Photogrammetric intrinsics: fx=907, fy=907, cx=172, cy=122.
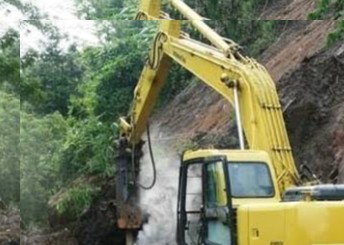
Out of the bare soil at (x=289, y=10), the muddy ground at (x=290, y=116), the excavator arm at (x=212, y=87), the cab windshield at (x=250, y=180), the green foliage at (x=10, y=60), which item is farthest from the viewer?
the bare soil at (x=289, y=10)

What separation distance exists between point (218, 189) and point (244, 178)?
0.85 ft

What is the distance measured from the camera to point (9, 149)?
533 inches

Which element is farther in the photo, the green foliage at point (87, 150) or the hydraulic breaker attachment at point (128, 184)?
the green foliage at point (87, 150)

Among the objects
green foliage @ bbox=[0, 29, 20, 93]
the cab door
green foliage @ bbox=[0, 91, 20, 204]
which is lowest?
the cab door

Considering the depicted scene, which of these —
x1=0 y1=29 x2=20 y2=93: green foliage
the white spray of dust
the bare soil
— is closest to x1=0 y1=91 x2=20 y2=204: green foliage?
x1=0 y1=29 x2=20 y2=93: green foliage

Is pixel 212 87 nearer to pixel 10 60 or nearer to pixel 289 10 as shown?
pixel 10 60

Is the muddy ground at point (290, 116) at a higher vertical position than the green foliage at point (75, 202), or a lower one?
higher

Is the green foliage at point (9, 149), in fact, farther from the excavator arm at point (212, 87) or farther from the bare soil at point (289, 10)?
the bare soil at point (289, 10)

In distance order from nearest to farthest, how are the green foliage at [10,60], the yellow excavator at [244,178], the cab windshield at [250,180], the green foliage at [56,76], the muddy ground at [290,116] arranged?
→ the yellow excavator at [244,178] < the cab windshield at [250,180] < the green foliage at [10,60] < the muddy ground at [290,116] < the green foliage at [56,76]

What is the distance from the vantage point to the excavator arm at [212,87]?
847cm

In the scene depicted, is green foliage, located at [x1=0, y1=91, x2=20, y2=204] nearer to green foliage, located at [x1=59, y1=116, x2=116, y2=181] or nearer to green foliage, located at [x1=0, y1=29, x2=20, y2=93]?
green foliage, located at [x1=59, y1=116, x2=116, y2=181]

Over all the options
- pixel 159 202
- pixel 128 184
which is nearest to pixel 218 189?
pixel 128 184

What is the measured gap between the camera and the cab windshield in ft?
24.3

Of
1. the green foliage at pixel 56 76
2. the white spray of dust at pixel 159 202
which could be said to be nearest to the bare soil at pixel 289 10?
the green foliage at pixel 56 76
